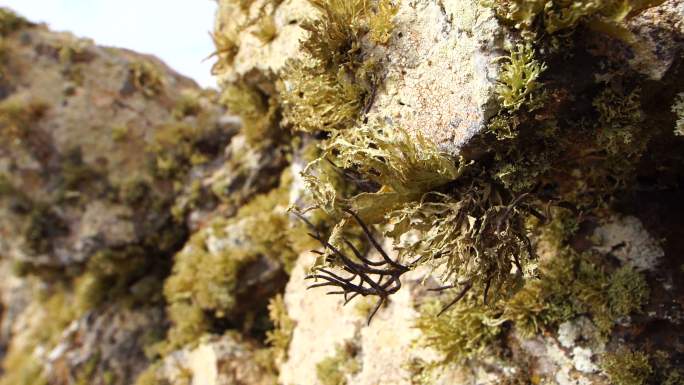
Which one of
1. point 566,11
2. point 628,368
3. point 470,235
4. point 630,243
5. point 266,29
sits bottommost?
point 628,368

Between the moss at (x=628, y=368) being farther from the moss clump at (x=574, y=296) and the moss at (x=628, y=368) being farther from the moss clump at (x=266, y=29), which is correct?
the moss clump at (x=266, y=29)

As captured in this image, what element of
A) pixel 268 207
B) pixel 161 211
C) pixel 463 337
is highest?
pixel 161 211

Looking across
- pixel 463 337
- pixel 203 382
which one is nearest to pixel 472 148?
pixel 463 337

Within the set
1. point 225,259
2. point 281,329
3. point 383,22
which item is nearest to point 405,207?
point 383,22

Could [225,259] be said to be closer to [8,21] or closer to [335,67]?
[335,67]

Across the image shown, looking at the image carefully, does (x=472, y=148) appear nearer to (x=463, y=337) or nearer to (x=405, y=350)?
(x=463, y=337)

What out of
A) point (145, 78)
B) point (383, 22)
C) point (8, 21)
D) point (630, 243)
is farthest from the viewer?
point (145, 78)

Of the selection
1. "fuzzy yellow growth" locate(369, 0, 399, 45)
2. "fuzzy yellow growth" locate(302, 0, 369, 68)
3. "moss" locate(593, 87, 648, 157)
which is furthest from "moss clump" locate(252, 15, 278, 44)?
"moss" locate(593, 87, 648, 157)
